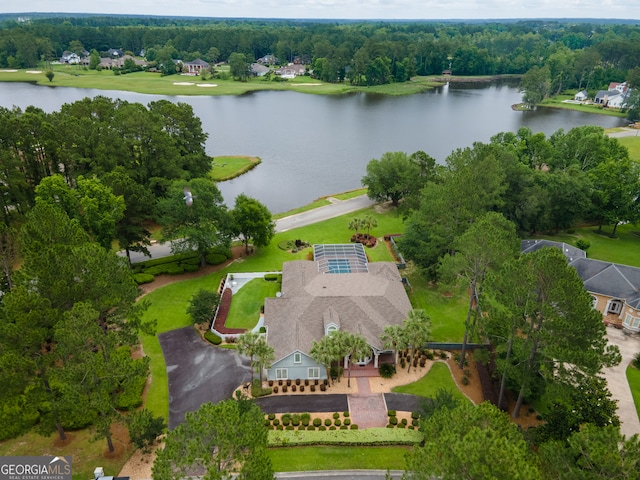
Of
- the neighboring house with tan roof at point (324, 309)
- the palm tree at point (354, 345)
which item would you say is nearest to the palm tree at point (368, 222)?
the neighboring house with tan roof at point (324, 309)

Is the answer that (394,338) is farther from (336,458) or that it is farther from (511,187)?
(511,187)

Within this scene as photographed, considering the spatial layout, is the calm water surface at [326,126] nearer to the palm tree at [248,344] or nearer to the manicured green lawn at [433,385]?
the palm tree at [248,344]

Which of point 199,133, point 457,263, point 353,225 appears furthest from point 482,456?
point 199,133

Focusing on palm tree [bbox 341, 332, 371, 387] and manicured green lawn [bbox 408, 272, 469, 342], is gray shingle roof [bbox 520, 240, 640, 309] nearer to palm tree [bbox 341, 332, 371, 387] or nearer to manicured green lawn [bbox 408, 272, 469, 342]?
manicured green lawn [bbox 408, 272, 469, 342]

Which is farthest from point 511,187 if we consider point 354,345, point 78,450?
point 78,450

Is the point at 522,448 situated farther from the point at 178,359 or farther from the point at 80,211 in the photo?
the point at 80,211
